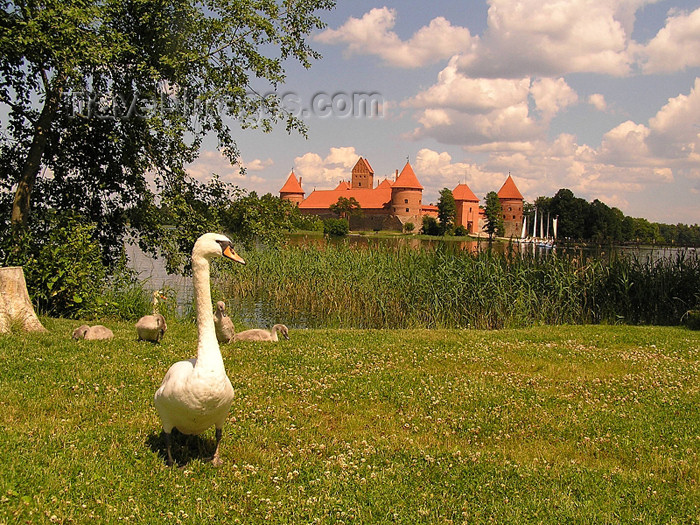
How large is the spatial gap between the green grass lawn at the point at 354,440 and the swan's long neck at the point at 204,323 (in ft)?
3.12

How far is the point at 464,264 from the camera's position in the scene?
15758 mm

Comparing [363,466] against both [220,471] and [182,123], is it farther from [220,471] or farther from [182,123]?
[182,123]

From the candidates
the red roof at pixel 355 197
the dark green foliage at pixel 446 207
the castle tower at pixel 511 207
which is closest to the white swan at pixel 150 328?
the dark green foliage at pixel 446 207

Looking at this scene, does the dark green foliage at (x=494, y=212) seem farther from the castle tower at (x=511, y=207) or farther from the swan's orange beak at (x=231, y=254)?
the swan's orange beak at (x=231, y=254)

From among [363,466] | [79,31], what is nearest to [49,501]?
[363,466]

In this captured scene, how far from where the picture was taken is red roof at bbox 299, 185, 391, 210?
133 meters

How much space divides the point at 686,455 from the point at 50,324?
33.0ft

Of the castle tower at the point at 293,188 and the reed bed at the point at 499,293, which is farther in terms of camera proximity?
the castle tower at the point at 293,188

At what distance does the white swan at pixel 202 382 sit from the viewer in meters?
4.23

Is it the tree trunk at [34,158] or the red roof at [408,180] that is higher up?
the red roof at [408,180]

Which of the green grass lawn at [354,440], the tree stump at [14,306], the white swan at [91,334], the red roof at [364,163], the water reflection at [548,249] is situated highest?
the red roof at [364,163]

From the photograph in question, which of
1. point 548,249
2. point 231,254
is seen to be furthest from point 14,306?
point 548,249

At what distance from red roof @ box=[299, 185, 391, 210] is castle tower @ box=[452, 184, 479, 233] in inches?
656

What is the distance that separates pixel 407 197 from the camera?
121m
